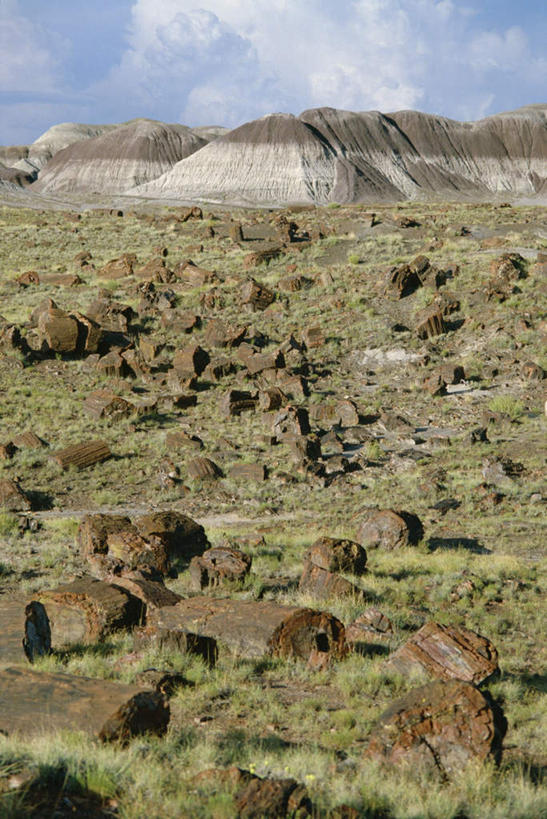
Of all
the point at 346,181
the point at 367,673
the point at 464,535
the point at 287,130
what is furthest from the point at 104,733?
the point at 287,130

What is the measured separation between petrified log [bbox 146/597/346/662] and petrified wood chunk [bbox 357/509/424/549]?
5397 mm

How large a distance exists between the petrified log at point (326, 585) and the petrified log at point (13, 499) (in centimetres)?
805

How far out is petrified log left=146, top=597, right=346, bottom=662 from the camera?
7770mm

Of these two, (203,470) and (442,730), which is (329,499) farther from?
(442,730)

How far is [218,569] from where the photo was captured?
11.1m

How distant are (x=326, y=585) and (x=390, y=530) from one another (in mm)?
3293

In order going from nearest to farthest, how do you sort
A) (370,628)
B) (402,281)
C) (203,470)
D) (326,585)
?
(370,628)
(326,585)
(203,470)
(402,281)

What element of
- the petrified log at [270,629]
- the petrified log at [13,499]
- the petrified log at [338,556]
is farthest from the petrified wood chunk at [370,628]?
the petrified log at [13,499]

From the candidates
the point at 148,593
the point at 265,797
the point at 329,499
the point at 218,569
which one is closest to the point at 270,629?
the point at 148,593

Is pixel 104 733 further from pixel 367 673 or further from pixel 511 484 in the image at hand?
pixel 511 484

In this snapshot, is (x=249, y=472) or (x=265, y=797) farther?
(x=249, y=472)

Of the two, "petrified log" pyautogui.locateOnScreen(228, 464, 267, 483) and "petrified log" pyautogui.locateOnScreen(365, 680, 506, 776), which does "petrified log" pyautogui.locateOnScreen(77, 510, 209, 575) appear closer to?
"petrified log" pyautogui.locateOnScreen(228, 464, 267, 483)

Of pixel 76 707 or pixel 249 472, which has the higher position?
pixel 249 472

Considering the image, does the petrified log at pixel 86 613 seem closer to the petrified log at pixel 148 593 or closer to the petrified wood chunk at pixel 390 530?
the petrified log at pixel 148 593
